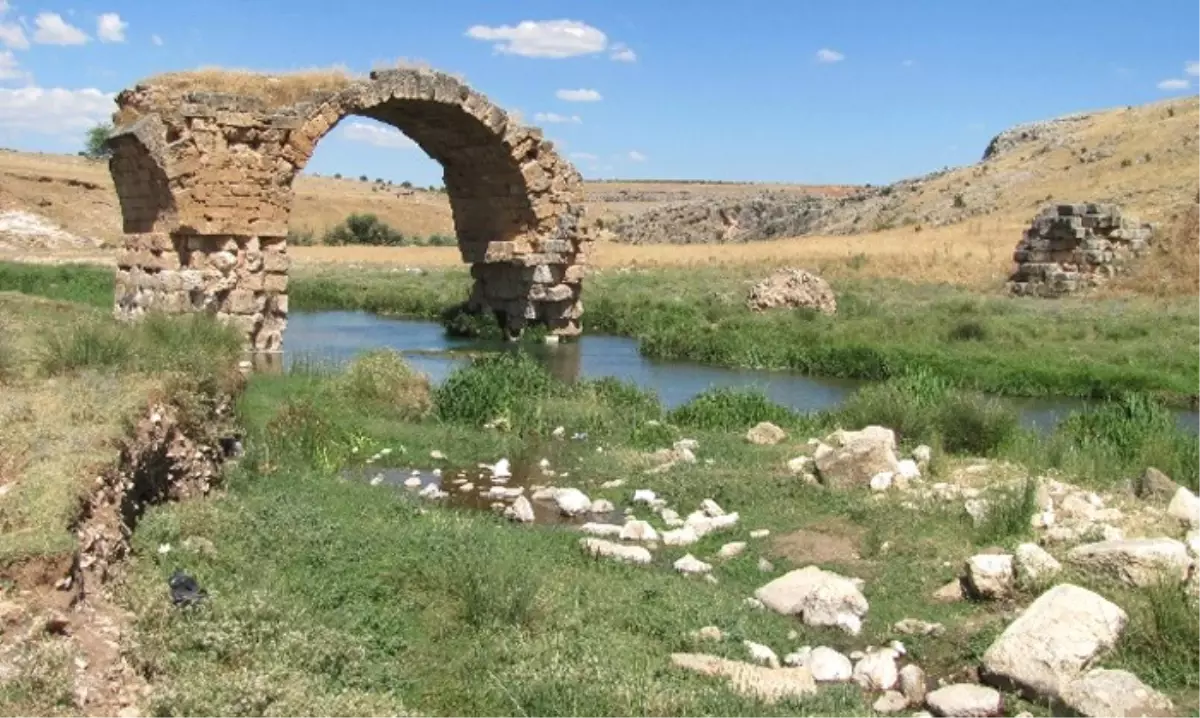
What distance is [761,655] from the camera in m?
6.51

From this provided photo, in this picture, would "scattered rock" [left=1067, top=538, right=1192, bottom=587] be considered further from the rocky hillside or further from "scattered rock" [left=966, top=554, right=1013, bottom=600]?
the rocky hillside

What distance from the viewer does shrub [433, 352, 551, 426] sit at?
43.7 ft

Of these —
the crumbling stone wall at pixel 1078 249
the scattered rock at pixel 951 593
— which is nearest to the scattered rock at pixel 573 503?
the scattered rock at pixel 951 593

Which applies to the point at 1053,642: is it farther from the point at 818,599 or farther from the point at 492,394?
the point at 492,394

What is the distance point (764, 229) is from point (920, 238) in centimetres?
1382

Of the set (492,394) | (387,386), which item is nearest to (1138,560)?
(492,394)

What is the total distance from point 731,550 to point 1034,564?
Answer: 207cm

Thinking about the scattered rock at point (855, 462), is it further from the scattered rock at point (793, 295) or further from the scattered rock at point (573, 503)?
the scattered rock at point (793, 295)

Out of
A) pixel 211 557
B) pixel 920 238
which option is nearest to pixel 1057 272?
pixel 920 238

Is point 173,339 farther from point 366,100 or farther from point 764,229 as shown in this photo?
point 764,229

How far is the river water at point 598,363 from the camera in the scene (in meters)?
16.1

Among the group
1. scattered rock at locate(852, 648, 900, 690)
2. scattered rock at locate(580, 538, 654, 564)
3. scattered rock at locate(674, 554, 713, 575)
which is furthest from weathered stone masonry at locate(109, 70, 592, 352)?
scattered rock at locate(852, 648, 900, 690)

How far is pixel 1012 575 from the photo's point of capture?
7.53 meters

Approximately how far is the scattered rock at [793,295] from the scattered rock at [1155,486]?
13.5 metres
